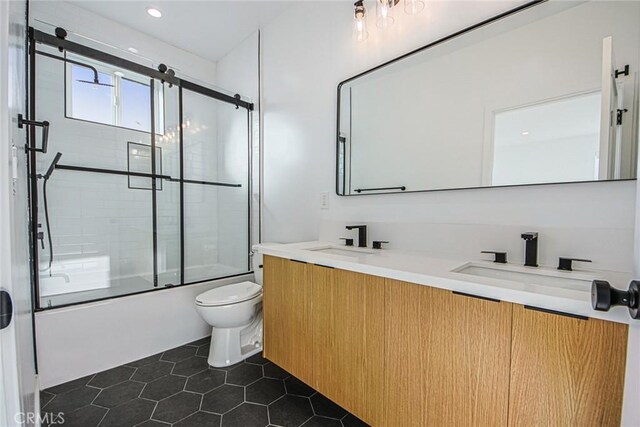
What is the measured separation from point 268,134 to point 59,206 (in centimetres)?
174

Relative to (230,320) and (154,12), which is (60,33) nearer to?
(154,12)

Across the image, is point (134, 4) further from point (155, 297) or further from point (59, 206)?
point (155, 297)

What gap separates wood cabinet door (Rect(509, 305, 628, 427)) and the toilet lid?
151 centimetres

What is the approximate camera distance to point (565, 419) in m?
0.67

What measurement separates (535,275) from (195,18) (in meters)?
3.02

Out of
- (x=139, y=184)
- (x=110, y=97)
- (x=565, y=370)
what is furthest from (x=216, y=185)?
(x=565, y=370)

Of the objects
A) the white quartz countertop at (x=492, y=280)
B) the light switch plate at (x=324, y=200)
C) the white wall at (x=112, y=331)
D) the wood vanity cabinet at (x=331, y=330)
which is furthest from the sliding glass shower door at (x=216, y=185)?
the white quartz countertop at (x=492, y=280)

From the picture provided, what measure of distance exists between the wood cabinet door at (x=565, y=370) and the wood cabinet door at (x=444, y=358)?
0.11ft

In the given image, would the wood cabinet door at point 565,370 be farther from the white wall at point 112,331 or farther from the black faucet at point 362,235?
the white wall at point 112,331

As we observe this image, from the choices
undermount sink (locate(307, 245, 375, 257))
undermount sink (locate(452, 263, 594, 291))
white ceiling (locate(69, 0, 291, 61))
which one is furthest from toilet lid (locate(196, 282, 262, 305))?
white ceiling (locate(69, 0, 291, 61))

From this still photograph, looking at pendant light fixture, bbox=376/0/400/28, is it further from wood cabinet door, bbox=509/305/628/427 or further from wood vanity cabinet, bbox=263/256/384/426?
wood cabinet door, bbox=509/305/628/427

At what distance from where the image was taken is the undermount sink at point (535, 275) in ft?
2.97

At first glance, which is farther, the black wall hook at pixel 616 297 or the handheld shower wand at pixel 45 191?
the handheld shower wand at pixel 45 191

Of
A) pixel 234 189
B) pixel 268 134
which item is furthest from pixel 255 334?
pixel 268 134
